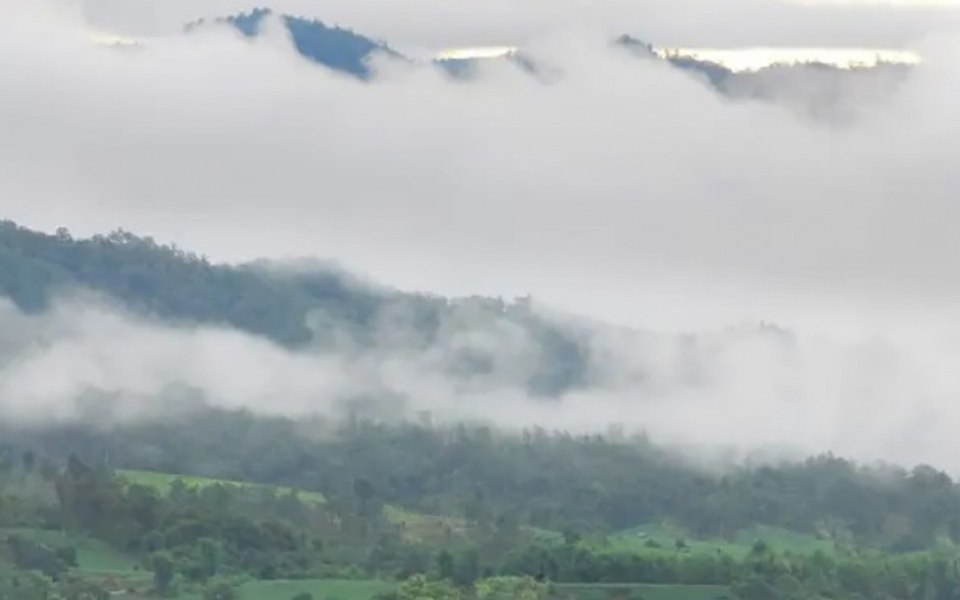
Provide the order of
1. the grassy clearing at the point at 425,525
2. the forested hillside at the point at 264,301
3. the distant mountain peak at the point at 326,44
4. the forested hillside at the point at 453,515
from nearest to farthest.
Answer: the forested hillside at the point at 453,515 → the grassy clearing at the point at 425,525 → the forested hillside at the point at 264,301 → the distant mountain peak at the point at 326,44

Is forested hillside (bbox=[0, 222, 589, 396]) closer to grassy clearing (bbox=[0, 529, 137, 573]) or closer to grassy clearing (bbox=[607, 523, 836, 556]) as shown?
grassy clearing (bbox=[607, 523, 836, 556])

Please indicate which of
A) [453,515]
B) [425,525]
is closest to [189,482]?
[453,515]

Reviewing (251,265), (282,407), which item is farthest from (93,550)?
(251,265)

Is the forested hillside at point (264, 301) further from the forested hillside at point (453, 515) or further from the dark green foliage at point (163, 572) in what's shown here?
the dark green foliage at point (163, 572)

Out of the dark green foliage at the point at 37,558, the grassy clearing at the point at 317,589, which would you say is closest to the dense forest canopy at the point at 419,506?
the dark green foliage at the point at 37,558

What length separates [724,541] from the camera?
5262 cm

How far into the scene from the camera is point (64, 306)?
268 ft

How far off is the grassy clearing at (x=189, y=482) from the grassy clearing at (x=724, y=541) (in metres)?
7.13

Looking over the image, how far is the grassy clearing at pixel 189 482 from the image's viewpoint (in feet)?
182

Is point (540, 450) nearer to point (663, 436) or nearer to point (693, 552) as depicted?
point (663, 436)

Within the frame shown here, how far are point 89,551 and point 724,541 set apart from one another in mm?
12888

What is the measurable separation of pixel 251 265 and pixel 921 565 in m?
44.1

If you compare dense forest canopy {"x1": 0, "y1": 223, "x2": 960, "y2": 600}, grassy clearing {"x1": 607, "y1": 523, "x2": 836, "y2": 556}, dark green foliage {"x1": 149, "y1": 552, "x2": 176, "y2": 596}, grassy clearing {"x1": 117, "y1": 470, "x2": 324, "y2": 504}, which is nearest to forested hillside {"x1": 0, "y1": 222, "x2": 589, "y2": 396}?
dense forest canopy {"x1": 0, "y1": 223, "x2": 960, "y2": 600}

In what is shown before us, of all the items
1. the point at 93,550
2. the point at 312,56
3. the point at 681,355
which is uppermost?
the point at 312,56
